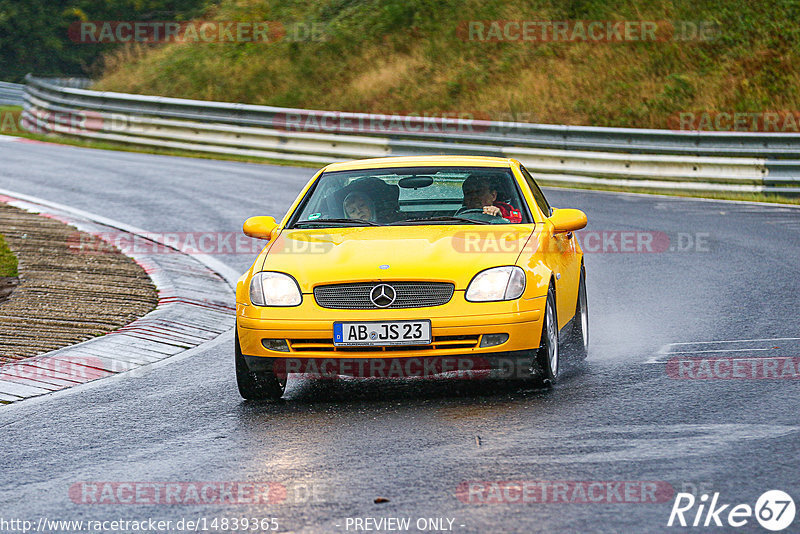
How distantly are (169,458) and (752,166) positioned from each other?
15.0m

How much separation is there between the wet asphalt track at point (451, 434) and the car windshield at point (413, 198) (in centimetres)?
116

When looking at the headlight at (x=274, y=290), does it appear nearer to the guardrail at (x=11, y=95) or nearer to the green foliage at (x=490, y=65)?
the green foliage at (x=490, y=65)

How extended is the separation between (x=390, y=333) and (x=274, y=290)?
0.81 metres

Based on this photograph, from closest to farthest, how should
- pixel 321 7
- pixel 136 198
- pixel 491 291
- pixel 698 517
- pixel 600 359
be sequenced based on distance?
pixel 698 517
pixel 491 291
pixel 600 359
pixel 136 198
pixel 321 7

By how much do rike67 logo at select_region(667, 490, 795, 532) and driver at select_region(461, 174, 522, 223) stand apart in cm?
357

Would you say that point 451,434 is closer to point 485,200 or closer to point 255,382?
point 255,382

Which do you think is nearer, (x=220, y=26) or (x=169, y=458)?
(x=169, y=458)

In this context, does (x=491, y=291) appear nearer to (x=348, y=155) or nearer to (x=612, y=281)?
(x=612, y=281)

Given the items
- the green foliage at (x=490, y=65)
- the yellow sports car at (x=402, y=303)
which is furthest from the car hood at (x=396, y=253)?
the green foliage at (x=490, y=65)

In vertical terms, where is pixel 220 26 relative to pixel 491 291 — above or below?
above

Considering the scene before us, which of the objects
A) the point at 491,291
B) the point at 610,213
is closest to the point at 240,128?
the point at 610,213

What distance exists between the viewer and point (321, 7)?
35.3 m

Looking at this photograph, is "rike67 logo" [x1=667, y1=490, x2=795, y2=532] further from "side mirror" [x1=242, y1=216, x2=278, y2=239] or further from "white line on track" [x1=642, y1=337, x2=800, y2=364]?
"side mirror" [x1=242, y1=216, x2=278, y2=239]

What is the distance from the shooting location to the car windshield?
823cm
